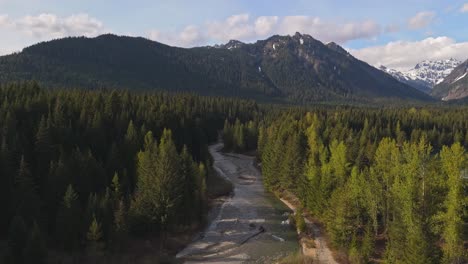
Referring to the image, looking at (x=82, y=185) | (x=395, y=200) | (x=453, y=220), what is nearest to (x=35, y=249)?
(x=82, y=185)

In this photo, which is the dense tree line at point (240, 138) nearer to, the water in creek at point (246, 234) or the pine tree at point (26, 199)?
the water in creek at point (246, 234)

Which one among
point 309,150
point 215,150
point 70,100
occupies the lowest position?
point 215,150

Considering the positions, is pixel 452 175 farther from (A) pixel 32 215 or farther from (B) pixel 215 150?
(B) pixel 215 150

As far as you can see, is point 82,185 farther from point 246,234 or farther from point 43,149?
point 246,234

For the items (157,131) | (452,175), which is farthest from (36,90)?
(452,175)

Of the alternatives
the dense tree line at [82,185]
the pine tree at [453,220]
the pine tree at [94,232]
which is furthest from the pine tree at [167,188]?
the pine tree at [453,220]
